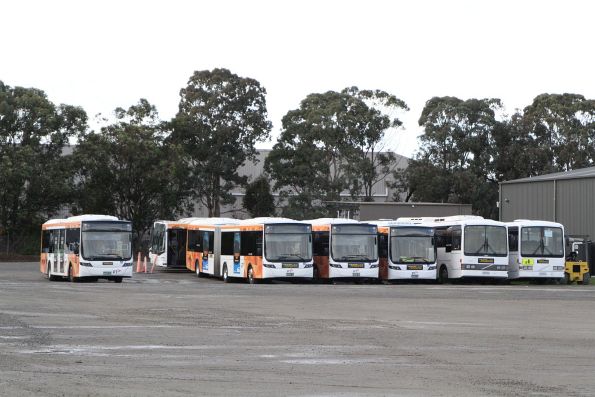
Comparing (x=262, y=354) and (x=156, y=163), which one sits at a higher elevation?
(x=156, y=163)

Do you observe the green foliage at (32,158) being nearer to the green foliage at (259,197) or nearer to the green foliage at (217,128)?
the green foliage at (217,128)

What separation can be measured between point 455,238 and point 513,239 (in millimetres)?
2471

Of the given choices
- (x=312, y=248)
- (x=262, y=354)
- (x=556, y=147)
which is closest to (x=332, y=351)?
(x=262, y=354)

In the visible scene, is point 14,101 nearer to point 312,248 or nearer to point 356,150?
point 356,150

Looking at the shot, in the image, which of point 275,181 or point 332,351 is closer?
point 332,351

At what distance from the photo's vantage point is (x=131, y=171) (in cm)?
7862

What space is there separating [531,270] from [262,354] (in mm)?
31805

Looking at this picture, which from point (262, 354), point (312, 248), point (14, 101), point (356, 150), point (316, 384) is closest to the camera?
point (316, 384)

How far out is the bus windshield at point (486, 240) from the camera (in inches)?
1850

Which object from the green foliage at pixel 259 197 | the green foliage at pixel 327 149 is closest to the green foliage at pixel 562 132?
the green foliage at pixel 327 149

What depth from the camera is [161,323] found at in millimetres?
22844

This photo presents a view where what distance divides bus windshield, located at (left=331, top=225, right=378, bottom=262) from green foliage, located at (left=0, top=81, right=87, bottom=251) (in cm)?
3193

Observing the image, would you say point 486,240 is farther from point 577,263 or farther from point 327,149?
point 327,149

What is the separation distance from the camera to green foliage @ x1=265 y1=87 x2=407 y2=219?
8650 cm
